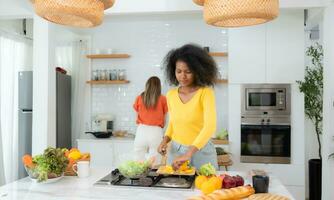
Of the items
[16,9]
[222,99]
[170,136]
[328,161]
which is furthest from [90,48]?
[328,161]

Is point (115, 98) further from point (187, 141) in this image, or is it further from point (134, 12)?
point (187, 141)

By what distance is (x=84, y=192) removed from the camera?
1.79 meters

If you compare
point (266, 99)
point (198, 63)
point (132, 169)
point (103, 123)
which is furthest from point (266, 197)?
point (103, 123)

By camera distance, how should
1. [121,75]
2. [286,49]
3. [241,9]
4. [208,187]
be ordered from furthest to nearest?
[121,75] → [286,49] → [241,9] → [208,187]

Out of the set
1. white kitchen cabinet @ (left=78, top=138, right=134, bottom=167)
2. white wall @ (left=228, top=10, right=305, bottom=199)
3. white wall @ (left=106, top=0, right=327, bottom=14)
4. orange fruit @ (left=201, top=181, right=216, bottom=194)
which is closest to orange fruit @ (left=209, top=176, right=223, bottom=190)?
orange fruit @ (left=201, top=181, right=216, bottom=194)

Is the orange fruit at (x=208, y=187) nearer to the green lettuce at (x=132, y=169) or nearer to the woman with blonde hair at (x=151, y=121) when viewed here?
the green lettuce at (x=132, y=169)

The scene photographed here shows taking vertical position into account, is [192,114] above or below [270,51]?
below

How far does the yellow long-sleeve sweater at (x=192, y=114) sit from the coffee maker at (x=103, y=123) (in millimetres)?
2950

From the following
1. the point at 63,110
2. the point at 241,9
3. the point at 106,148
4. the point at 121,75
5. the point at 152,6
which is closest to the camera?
the point at 241,9

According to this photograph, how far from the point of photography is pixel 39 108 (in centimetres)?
401

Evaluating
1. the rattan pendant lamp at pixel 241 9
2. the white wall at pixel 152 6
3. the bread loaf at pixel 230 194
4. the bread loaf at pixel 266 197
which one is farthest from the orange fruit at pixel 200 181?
the white wall at pixel 152 6

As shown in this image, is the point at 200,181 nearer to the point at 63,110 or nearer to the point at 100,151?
the point at 100,151

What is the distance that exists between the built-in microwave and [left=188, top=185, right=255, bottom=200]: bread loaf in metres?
2.75

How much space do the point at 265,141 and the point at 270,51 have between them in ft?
3.71
